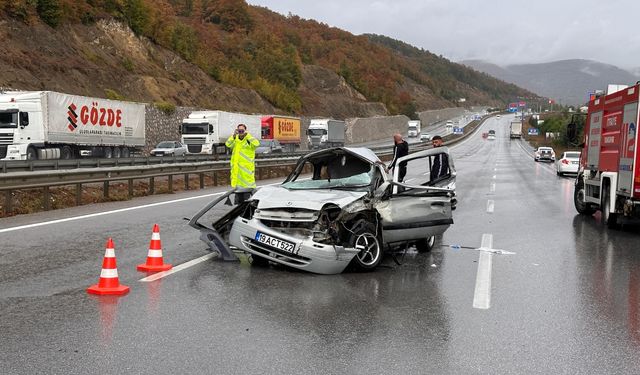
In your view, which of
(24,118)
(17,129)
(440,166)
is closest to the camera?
(440,166)

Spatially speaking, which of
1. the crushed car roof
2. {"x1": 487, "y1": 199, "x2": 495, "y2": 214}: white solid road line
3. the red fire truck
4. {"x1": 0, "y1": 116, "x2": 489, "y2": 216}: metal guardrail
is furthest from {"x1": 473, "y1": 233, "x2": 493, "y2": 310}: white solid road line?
{"x1": 0, "y1": 116, "x2": 489, "y2": 216}: metal guardrail

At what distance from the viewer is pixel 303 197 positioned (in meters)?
8.01

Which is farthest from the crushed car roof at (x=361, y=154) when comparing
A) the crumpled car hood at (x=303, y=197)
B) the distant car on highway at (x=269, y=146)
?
the distant car on highway at (x=269, y=146)

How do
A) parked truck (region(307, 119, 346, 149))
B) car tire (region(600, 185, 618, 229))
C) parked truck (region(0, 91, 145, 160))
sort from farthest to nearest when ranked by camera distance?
1. parked truck (region(307, 119, 346, 149))
2. parked truck (region(0, 91, 145, 160))
3. car tire (region(600, 185, 618, 229))

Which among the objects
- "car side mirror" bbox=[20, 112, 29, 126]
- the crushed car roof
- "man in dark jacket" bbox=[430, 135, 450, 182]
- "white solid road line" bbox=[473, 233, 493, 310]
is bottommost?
"white solid road line" bbox=[473, 233, 493, 310]

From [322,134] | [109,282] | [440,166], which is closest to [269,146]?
[322,134]

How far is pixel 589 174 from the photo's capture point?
47.1 ft

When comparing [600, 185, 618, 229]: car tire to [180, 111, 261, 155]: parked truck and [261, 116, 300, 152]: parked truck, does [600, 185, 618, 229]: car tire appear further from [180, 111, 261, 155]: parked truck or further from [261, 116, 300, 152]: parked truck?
[261, 116, 300, 152]: parked truck

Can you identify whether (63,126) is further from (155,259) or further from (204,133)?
(155,259)

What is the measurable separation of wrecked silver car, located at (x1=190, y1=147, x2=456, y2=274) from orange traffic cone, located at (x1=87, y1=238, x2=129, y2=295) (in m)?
1.62

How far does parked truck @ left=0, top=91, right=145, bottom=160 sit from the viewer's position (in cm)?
2853

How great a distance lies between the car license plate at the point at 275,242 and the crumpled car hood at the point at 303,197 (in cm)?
40

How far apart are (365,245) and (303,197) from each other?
97cm

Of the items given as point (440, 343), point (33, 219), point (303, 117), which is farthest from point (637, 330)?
point (303, 117)
